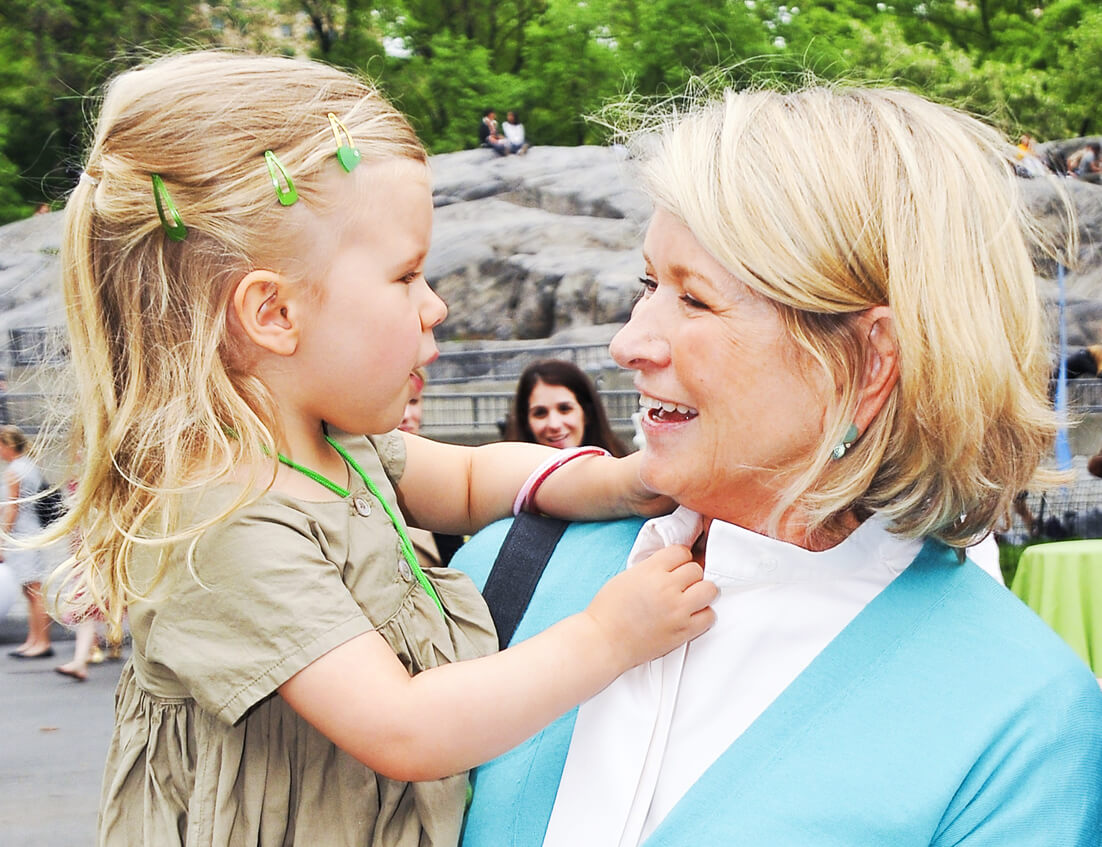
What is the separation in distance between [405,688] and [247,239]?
0.58 m

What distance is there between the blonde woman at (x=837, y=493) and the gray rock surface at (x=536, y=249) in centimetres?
1565

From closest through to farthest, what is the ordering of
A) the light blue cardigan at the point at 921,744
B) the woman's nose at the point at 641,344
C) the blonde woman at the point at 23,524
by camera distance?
the light blue cardigan at the point at 921,744, the woman's nose at the point at 641,344, the blonde woman at the point at 23,524

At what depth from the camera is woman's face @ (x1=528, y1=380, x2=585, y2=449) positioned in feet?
18.1

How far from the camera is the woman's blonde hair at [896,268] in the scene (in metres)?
1.27

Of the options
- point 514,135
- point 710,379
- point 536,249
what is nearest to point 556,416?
point 710,379

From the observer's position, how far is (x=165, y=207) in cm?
136

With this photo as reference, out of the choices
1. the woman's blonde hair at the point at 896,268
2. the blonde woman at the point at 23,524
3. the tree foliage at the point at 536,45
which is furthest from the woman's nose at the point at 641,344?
the tree foliage at the point at 536,45

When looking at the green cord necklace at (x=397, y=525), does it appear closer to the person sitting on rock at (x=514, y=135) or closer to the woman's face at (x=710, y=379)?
the woman's face at (x=710, y=379)

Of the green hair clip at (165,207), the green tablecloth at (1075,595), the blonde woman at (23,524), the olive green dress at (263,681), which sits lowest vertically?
→ the blonde woman at (23,524)

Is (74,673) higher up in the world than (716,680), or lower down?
lower down

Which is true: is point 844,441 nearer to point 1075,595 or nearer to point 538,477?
point 538,477

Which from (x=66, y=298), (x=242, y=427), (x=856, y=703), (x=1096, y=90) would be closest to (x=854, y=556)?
(x=856, y=703)

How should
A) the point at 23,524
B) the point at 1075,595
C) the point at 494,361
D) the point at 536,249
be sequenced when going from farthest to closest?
the point at 536,249, the point at 494,361, the point at 23,524, the point at 1075,595

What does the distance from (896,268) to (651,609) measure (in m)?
0.48
